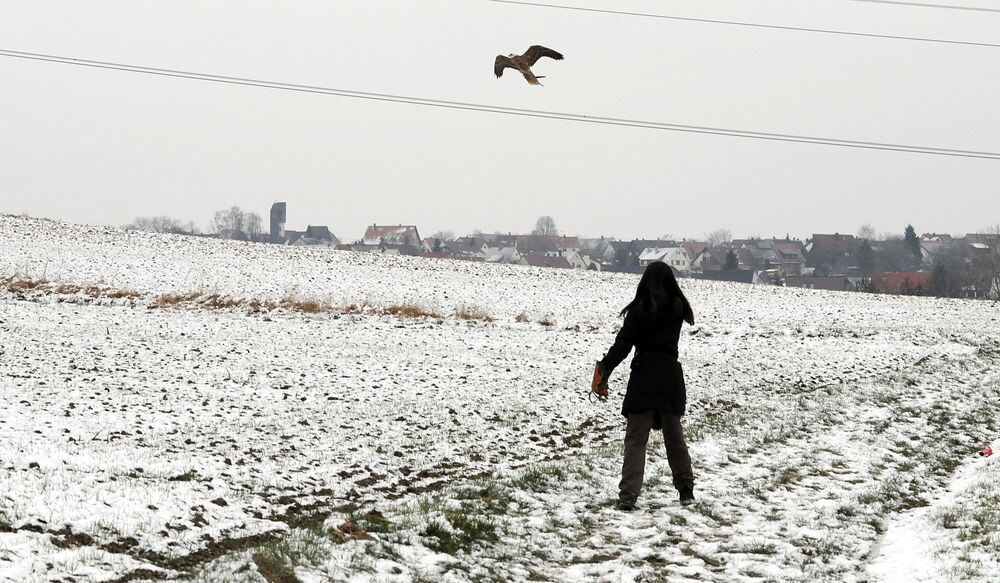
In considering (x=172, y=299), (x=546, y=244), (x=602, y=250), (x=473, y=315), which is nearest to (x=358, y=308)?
(x=473, y=315)

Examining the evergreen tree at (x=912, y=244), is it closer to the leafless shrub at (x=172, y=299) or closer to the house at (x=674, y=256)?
the house at (x=674, y=256)

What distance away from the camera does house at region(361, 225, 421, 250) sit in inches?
4663

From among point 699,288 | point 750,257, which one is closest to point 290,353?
point 699,288

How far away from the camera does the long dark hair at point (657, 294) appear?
29.4 ft

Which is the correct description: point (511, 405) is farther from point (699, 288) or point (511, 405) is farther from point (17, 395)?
point (699, 288)

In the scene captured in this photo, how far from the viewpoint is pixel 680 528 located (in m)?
8.34

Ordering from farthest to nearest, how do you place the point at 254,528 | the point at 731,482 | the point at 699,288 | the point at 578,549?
the point at 699,288
the point at 731,482
the point at 254,528
the point at 578,549

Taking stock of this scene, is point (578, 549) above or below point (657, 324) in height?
below

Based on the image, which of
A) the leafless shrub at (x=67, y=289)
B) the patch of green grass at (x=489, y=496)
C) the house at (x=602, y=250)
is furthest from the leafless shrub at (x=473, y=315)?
the house at (x=602, y=250)

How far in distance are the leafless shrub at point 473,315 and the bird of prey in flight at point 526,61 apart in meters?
17.9

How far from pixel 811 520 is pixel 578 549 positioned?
259 cm

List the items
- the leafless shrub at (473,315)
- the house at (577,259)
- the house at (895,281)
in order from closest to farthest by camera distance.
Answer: the leafless shrub at (473,315) → the house at (895,281) → the house at (577,259)

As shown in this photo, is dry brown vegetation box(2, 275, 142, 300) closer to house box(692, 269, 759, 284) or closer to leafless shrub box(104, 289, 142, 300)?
leafless shrub box(104, 289, 142, 300)

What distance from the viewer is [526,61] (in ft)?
47.5
